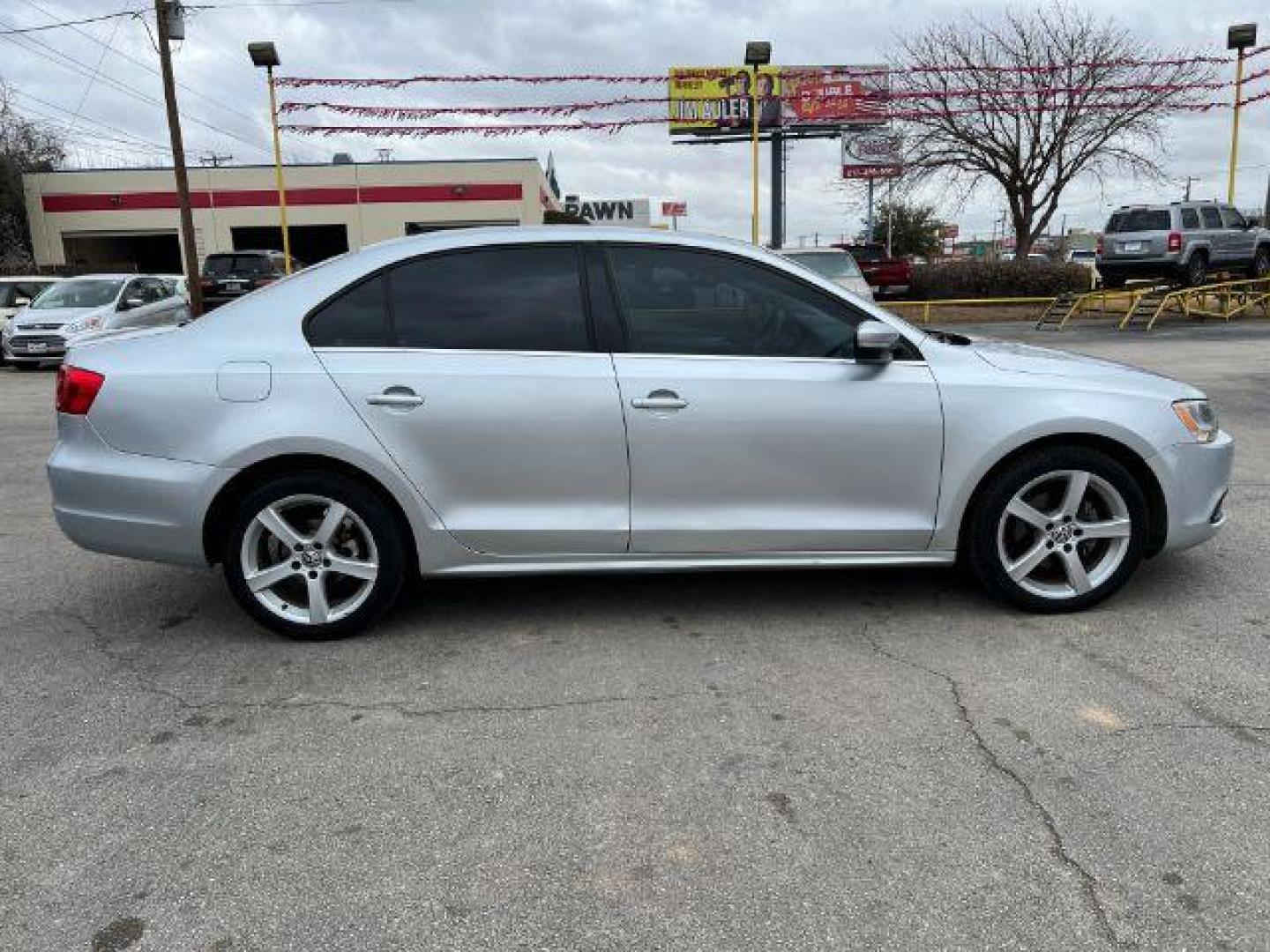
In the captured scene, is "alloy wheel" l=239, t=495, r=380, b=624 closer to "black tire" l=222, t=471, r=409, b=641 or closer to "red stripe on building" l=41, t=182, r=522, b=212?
"black tire" l=222, t=471, r=409, b=641

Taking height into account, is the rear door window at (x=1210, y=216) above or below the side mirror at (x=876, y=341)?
above

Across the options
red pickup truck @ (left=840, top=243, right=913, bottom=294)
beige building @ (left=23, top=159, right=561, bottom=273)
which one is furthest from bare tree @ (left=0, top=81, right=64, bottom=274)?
red pickup truck @ (left=840, top=243, right=913, bottom=294)

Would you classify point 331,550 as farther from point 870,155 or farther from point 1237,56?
point 870,155

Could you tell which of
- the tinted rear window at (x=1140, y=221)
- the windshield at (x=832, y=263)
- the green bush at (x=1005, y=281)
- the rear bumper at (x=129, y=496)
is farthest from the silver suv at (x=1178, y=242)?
the rear bumper at (x=129, y=496)

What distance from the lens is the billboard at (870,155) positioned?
1275 inches

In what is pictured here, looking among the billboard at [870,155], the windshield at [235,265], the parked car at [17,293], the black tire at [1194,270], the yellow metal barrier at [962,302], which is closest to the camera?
the parked car at [17,293]

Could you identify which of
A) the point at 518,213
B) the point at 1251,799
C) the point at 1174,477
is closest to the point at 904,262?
the point at 518,213

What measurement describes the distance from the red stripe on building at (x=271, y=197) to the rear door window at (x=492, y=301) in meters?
35.1

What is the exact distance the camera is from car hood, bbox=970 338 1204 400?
A: 419cm

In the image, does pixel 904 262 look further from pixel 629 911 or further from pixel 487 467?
pixel 629 911

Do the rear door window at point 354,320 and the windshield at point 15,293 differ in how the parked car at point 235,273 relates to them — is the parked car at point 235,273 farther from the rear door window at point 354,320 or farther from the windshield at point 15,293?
the rear door window at point 354,320

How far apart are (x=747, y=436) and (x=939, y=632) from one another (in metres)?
1.14

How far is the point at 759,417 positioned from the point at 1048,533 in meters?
1.34

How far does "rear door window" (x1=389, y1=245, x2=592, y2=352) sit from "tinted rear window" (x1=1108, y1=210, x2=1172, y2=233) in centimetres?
2126
